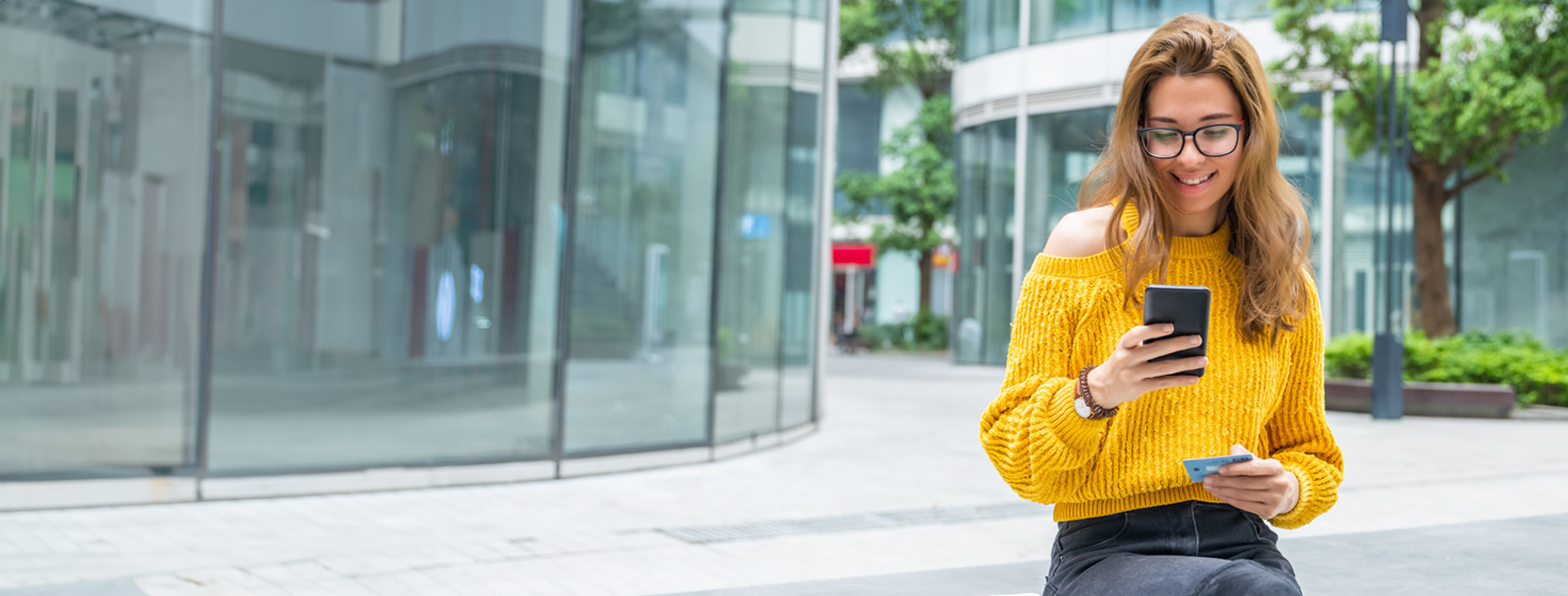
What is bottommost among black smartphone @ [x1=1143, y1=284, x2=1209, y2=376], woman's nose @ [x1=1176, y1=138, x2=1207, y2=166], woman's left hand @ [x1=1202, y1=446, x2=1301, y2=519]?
woman's left hand @ [x1=1202, y1=446, x2=1301, y2=519]

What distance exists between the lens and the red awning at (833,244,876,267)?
36.8 m

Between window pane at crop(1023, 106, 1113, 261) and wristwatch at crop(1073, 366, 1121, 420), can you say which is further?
window pane at crop(1023, 106, 1113, 261)

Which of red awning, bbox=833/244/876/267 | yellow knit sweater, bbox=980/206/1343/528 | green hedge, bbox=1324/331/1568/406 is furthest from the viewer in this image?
red awning, bbox=833/244/876/267

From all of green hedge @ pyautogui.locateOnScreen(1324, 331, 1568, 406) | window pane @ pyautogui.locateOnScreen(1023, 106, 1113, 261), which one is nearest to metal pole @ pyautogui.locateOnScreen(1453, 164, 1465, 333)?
green hedge @ pyautogui.locateOnScreen(1324, 331, 1568, 406)

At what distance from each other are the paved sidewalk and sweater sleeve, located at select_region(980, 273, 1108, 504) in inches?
113

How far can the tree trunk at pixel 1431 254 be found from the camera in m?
15.6

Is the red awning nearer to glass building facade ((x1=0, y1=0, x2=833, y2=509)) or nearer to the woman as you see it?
glass building facade ((x1=0, y1=0, x2=833, y2=509))

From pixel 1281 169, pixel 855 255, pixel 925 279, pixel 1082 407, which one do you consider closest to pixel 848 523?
pixel 1082 407

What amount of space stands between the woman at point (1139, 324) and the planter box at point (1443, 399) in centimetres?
1266

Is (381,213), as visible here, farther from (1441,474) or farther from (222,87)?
(1441,474)

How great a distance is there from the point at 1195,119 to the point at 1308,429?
634 millimetres

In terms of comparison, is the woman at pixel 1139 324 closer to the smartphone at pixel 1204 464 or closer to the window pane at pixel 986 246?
the smartphone at pixel 1204 464

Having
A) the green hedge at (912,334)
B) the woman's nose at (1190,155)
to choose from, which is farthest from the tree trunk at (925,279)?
the woman's nose at (1190,155)

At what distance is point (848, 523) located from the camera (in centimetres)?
637
